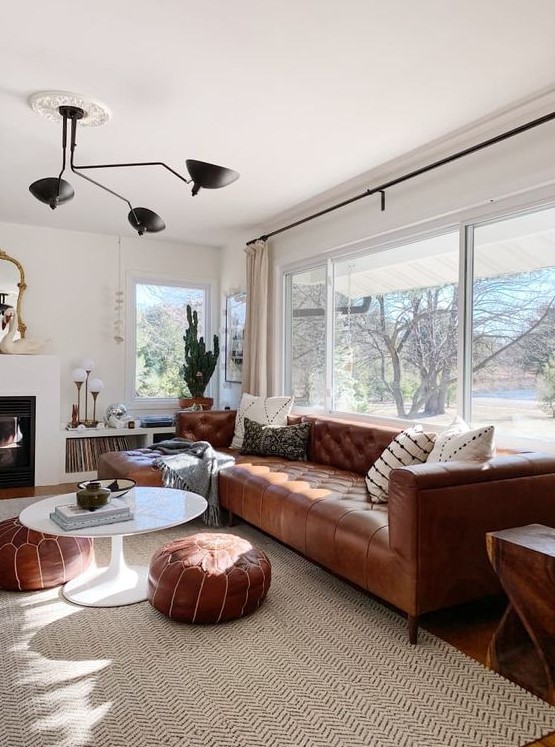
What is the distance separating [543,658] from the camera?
1.89 meters

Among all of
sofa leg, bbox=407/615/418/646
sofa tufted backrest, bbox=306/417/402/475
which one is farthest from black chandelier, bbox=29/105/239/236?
sofa leg, bbox=407/615/418/646

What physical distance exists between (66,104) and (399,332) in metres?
2.48

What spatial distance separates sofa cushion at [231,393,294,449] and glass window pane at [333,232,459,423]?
0.43 metres

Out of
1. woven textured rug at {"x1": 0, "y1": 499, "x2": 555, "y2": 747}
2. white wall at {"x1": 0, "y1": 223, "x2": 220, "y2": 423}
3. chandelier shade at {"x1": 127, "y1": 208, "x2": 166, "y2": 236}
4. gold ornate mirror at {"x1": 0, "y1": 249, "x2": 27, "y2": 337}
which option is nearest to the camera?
woven textured rug at {"x1": 0, "y1": 499, "x2": 555, "y2": 747}

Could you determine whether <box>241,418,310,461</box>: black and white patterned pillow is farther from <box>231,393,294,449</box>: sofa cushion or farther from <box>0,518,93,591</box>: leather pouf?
<box>0,518,93,591</box>: leather pouf

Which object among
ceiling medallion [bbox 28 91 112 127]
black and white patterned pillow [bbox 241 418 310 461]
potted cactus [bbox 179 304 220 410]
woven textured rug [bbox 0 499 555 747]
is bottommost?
woven textured rug [bbox 0 499 555 747]

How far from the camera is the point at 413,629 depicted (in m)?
2.17

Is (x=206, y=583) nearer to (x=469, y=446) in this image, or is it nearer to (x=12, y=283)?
(x=469, y=446)

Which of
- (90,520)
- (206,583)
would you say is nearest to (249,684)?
(206,583)

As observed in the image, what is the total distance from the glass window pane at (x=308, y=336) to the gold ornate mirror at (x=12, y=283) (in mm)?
2580

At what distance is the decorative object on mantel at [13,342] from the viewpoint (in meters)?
4.98

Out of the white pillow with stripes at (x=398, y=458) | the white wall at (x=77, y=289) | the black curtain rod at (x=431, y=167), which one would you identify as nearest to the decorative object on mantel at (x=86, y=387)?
the white wall at (x=77, y=289)

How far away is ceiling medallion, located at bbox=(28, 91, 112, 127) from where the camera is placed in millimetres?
2750

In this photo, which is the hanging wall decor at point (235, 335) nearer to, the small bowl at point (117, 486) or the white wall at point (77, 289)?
the white wall at point (77, 289)
